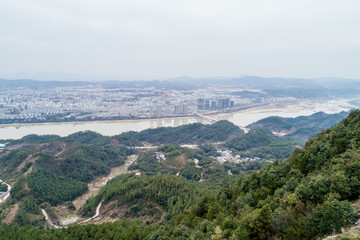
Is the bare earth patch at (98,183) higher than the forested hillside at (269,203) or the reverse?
the reverse

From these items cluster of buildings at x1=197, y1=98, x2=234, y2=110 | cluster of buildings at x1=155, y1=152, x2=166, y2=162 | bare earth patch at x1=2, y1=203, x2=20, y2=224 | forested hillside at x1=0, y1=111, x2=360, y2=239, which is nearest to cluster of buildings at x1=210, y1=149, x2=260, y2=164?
cluster of buildings at x1=155, y1=152, x2=166, y2=162

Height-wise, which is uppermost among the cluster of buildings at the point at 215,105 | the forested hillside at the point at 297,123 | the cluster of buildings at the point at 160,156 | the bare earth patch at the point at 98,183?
the cluster of buildings at the point at 215,105

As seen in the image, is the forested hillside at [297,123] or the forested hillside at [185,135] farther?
the forested hillside at [297,123]

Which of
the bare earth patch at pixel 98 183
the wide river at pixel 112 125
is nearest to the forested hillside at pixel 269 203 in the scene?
the bare earth patch at pixel 98 183

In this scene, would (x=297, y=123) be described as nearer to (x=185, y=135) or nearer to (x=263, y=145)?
(x=263, y=145)

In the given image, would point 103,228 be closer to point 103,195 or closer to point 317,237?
point 103,195

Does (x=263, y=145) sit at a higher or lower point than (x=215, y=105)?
lower

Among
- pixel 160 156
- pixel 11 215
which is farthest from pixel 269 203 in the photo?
pixel 160 156

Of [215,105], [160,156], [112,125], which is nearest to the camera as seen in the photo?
[160,156]

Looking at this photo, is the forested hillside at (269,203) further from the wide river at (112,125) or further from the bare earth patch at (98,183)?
the wide river at (112,125)

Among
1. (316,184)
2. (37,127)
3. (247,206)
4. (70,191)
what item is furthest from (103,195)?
(37,127)

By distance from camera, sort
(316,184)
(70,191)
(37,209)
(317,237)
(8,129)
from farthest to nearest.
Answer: (8,129) < (70,191) < (37,209) < (316,184) < (317,237)
